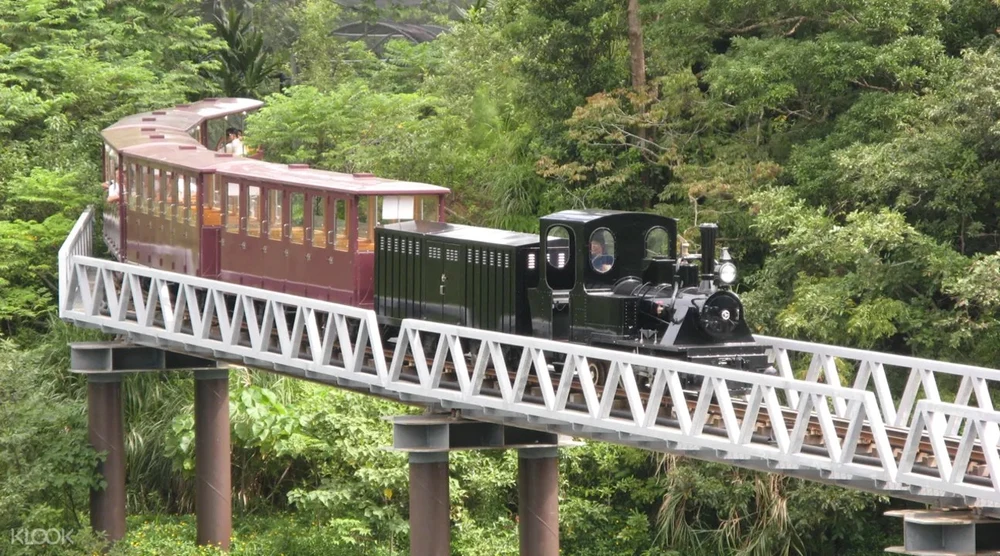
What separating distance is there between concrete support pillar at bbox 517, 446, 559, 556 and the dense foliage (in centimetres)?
464

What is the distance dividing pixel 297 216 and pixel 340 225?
116 cm

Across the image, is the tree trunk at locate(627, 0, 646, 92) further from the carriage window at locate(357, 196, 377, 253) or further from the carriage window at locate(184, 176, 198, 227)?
the carriage window at locate(357, 196, 377, 253)

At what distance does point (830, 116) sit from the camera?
29.7m

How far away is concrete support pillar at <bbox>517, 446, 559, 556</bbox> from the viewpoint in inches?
861

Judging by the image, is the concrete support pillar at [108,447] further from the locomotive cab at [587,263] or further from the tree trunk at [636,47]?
the tree trunk at [636,47]

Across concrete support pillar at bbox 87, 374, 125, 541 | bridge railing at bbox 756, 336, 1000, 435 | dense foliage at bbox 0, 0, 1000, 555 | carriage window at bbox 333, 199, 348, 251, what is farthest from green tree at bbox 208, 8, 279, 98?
bridge railing at bbox 756, 336, 1000, 435

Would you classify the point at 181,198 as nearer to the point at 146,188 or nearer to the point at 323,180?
the point at 146,188

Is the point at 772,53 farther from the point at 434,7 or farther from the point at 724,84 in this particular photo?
the point at 434,7

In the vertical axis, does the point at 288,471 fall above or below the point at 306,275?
below

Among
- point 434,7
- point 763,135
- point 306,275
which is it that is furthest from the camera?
point 434,7

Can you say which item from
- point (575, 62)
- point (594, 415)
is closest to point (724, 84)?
point (575, 62)

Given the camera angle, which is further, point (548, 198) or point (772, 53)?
point (548, 198)

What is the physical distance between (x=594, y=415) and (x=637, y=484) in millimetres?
11803

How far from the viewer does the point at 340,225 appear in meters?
22.2
